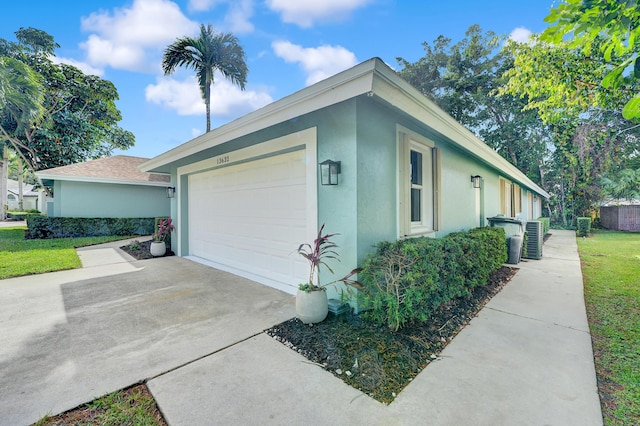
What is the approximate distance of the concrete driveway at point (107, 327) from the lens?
2.16m

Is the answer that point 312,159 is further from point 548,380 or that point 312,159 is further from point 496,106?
point 496,106

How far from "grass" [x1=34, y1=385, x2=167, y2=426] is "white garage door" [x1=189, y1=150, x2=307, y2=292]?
8.72 feet

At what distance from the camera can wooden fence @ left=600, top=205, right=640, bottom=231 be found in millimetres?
17328

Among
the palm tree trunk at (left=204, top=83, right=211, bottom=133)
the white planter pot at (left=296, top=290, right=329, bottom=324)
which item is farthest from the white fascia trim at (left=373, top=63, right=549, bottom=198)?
the palm tree trunk at (left=204, top=83, right=211, bottom=133)

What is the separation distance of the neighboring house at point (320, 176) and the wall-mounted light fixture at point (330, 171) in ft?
0.21

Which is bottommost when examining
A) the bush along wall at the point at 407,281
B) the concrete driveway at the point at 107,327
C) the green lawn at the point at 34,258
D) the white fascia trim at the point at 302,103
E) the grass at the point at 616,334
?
the grass at the point at 616,334

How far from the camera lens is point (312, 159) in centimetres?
394

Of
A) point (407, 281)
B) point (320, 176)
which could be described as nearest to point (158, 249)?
point (320, 176)

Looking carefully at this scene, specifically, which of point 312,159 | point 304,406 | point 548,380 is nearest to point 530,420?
point 548,380

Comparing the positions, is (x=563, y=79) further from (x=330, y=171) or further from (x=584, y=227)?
(x=584, y=227)

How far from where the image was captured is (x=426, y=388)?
2.15 metres

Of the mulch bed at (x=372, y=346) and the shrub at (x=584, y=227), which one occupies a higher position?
the shrub at (x=584, y=227)

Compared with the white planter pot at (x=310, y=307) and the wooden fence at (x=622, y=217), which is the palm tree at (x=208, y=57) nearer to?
the white planter pot at (x=310, y=307)

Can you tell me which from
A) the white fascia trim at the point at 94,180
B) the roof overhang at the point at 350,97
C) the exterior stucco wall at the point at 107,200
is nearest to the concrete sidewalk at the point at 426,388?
the roof overhang at the point at 350,97
